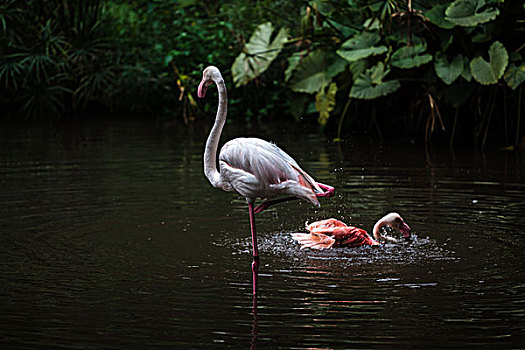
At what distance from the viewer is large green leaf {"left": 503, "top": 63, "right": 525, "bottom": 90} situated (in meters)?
10.0

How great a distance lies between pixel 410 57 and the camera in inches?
432

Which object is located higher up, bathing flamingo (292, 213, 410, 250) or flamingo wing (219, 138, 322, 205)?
flamingo wing (219, 138, 322, 205)

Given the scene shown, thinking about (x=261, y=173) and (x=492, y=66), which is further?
(x=492, y=66)

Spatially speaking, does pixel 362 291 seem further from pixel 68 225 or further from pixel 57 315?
pixel 68 225

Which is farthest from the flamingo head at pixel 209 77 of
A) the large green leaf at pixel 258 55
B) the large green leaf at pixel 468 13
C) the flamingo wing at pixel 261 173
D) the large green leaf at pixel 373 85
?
the large green leaf at pixel 258 55

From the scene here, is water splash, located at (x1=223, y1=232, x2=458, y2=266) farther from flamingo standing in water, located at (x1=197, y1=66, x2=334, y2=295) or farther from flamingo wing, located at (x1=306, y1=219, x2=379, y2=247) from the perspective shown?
flamingo standing in water, located at (x1=197, y1=66, x2=334, y2=295)

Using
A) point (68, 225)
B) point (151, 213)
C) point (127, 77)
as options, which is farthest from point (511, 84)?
point (127, 77)

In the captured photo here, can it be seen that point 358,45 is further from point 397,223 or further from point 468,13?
point 397,223

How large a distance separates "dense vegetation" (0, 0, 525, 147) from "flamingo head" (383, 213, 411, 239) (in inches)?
183

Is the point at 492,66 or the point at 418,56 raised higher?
the point at 418,56

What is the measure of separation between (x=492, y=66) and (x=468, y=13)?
28.4 inches

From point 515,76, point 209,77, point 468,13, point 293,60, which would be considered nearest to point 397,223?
point 209,77

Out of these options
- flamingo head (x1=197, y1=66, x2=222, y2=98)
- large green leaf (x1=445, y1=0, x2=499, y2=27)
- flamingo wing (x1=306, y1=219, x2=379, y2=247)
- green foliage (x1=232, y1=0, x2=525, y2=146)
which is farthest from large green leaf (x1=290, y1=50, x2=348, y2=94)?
flamingo head (x1=197, y1=66, x2=222, y2=98)

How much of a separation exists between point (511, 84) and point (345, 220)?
4328 millimetres
